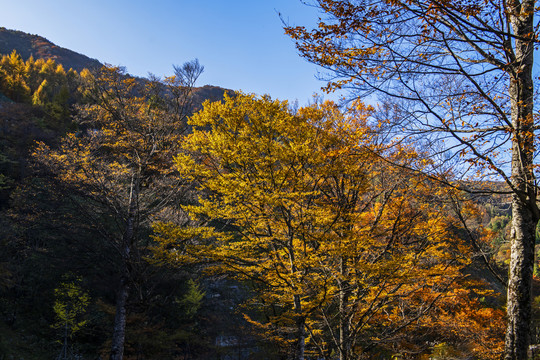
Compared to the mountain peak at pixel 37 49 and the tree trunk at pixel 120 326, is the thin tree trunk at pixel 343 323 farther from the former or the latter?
the mountain peak at pixel 37 49

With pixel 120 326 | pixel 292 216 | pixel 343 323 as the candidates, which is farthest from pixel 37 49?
pixel 343 323

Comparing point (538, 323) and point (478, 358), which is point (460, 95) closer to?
point (478, 358)

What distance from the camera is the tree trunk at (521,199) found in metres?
3.17

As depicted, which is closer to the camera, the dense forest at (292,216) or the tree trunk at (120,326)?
the dense forest at (292,216)

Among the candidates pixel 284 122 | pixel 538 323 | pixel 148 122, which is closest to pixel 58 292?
pixel 148 122

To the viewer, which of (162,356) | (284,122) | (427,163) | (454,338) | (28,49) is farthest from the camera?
(28,49)

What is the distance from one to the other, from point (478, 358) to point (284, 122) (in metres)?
11.7

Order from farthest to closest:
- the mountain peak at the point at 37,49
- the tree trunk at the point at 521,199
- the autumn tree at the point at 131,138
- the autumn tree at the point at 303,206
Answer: the mountain peak at the point at 37,49
the autumn tree at the point at 131,138
the autumn tree at the point at 303,206
the tree trunk at the point at 521,199

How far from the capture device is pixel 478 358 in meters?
10.9

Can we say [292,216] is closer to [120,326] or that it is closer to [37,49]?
[120,326]

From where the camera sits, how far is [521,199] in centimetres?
327

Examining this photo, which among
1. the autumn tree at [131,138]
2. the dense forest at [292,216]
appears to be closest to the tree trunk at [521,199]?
the dense forest at [292,216]

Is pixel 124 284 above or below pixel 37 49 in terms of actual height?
below

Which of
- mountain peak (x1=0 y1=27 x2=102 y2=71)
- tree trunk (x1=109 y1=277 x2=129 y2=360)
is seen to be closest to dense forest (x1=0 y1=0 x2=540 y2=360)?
tree trunk (x1=109 y1=277 x2=129 y2=360)
